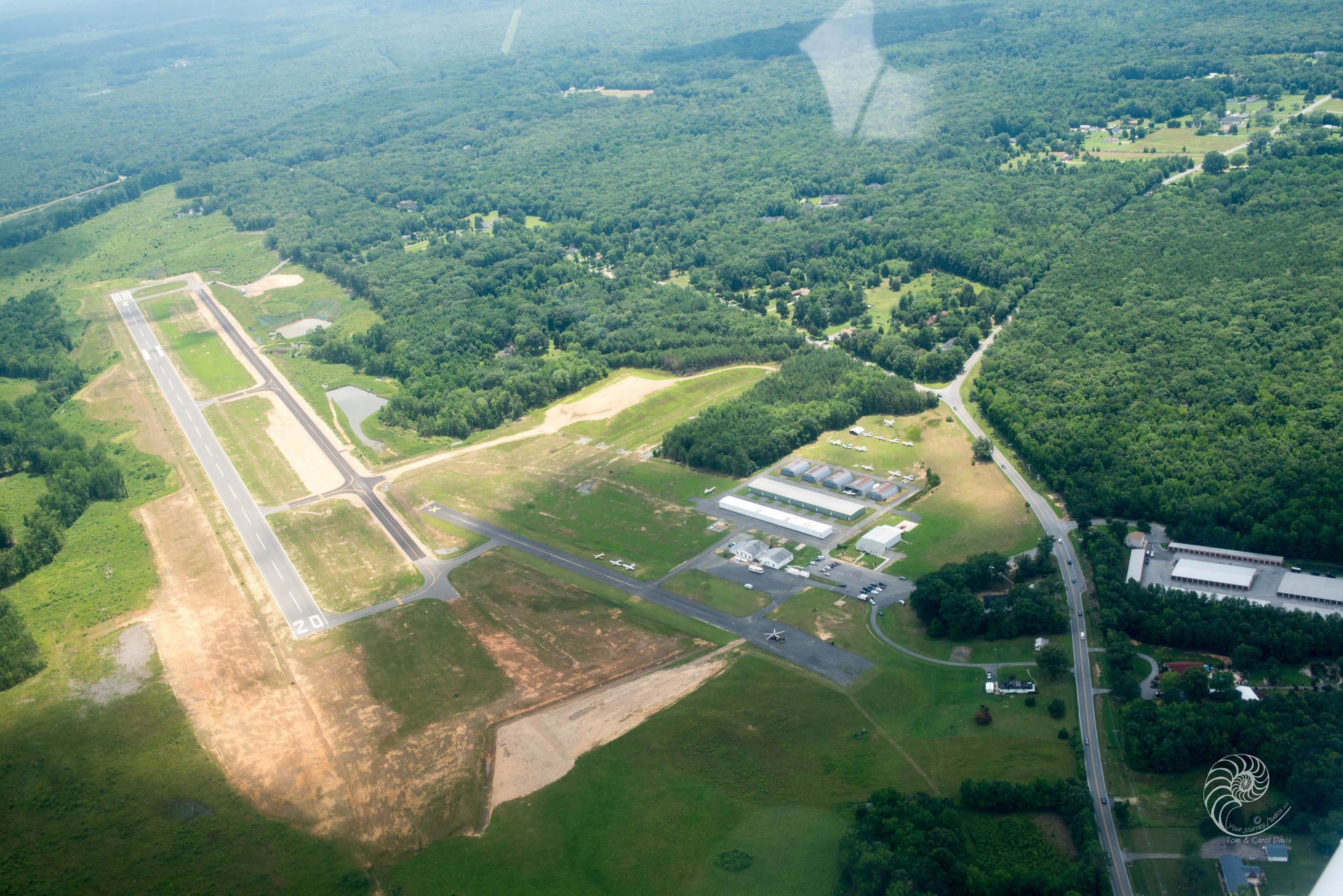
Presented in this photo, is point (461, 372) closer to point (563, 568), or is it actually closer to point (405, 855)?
point (563, 568)

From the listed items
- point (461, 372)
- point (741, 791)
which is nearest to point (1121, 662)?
point (741, 791)

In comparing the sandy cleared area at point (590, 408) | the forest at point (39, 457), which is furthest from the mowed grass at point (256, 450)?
the forest at point (39, 457)

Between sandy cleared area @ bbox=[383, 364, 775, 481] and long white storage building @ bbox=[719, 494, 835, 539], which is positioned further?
sandy cleared area @ bbox=[383, 364, 775, 481]

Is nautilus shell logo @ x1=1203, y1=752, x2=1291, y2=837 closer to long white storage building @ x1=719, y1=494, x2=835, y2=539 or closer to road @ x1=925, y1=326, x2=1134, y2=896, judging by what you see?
road @ x1=925, y1=326, x2=1134, y2=896

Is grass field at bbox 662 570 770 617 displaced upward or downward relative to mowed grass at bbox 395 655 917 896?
upward

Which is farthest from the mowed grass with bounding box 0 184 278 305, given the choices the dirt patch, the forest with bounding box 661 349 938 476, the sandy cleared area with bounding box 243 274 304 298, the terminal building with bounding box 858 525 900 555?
the terminal building with bounding box 858 525 900 555

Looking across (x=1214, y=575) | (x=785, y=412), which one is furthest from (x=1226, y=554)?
(x=785, y=412)

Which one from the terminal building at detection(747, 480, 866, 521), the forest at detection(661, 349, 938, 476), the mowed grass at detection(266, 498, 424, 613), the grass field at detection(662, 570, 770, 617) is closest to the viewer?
the grass field at detection(662, 570, 770, 617)
